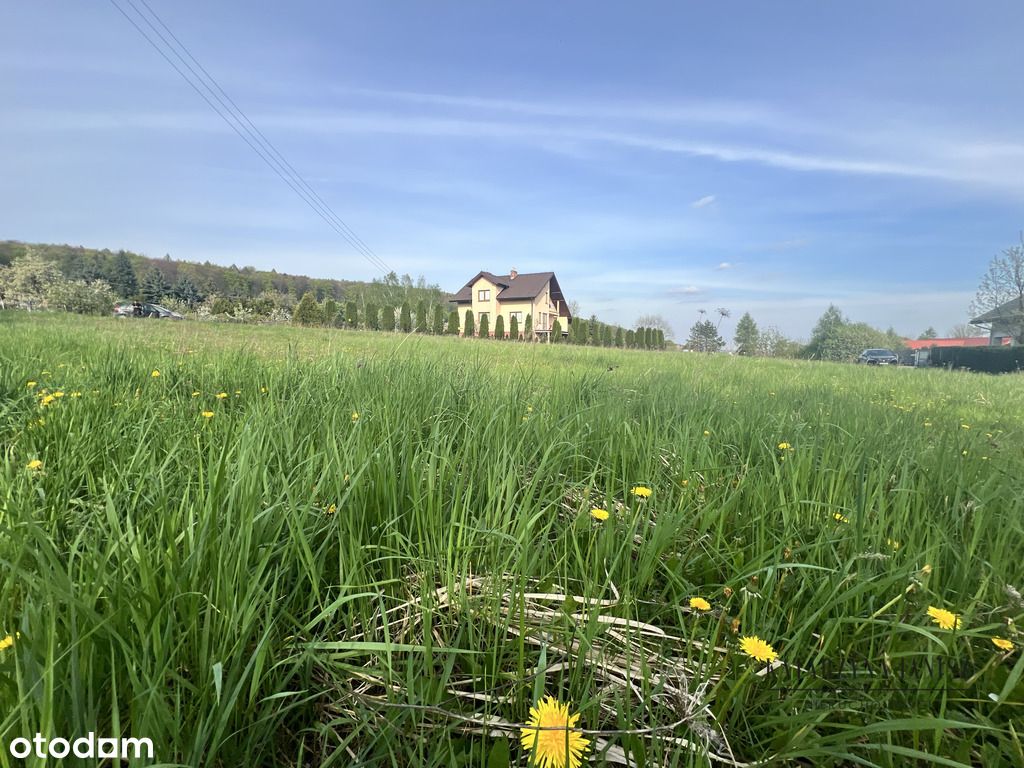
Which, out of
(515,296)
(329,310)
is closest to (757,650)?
(329,310)

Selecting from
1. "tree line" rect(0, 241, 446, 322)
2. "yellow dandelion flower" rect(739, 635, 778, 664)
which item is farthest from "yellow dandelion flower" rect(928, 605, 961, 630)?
"tree line" rect(0, 241, 446, 322)

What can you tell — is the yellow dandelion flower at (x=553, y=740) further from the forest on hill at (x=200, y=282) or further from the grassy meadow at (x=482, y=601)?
the forest on hill at (x=200, y=282)

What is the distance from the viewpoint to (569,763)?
26.2 inches

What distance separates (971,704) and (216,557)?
1487 mm

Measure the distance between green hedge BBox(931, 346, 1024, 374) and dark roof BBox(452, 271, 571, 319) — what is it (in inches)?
1029

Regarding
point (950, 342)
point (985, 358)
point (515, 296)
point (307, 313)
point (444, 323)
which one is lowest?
point (985, 358)

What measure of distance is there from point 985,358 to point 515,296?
107 ft

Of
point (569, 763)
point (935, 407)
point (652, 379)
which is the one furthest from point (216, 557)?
point (935, 407)

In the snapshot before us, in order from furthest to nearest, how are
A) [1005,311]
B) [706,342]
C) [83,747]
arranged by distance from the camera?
[1005,311] < [706,342] < [83,747]

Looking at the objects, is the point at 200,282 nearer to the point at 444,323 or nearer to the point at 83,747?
the point at 444,323

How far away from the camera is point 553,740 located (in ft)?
2.28

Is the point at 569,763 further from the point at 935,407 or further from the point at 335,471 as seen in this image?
the point at 935,407

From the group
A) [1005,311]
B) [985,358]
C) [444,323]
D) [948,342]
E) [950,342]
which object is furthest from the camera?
[948,342]

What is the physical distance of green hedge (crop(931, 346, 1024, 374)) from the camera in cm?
2508
